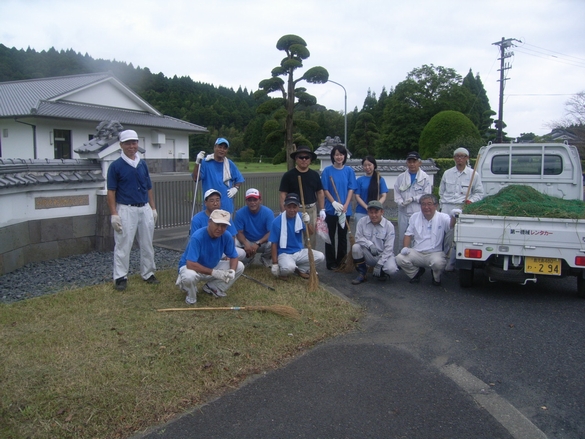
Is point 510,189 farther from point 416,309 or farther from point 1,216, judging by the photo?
point 1,216

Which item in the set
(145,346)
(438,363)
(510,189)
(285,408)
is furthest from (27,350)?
(510,189)

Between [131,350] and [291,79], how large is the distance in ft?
59.4

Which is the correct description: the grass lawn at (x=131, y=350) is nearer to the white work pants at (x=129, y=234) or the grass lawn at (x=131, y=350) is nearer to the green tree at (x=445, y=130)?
the white work pants at (x=129, y=234)

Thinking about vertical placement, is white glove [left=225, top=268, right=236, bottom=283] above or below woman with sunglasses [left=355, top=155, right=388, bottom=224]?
below

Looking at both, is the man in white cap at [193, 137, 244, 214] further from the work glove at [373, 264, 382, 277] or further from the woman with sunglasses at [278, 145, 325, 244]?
the work glove at [373, 264, 382, 277]

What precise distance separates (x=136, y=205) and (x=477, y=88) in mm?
58796

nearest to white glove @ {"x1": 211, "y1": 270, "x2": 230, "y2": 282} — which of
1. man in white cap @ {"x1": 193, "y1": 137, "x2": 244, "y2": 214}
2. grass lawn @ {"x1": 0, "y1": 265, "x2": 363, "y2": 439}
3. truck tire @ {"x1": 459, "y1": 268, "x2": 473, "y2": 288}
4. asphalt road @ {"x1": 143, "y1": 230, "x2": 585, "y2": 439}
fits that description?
grass lawn @ {"x1": 0, "y1": 265, "x2": 363, "y2": 439}

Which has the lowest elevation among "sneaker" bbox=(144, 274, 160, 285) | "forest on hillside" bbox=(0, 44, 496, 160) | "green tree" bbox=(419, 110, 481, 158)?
"sneaker" bbox=(144, 274, 160, 285)

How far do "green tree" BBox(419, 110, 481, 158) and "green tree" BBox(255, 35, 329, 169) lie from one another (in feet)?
49.8

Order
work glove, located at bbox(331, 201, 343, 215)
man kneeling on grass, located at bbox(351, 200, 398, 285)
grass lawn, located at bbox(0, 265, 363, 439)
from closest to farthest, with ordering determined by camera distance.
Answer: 1. grass lawn, located at bbox(0, 265, 363, 439)
2. man kneeling on grass, located at bbox(351, 200, 398, 285)
3. work glove, located at bbox(331, 201, 343, 215)

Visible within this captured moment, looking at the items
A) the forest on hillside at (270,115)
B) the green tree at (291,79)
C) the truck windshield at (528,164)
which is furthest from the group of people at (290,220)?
the forest on hillside at (270,115)

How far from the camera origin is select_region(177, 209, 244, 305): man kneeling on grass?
5051mm

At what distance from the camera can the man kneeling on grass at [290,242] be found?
636 cm

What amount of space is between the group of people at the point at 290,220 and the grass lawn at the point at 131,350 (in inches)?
18.1
